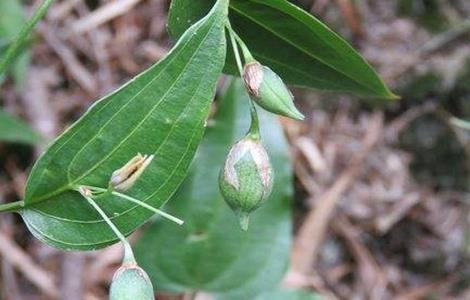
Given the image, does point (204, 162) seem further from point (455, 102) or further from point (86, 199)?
point (455, 102)

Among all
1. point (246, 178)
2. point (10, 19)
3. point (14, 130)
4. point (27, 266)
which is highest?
point (10, 19)

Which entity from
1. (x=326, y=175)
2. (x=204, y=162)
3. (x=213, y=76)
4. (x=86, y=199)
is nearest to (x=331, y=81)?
(x=213, y=76)

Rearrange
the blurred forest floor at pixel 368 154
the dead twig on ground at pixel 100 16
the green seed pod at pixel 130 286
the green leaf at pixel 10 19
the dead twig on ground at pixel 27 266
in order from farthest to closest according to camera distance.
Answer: the dead twig on ground at pixel 100 16, the blurred forest floor at pixel 368 154, the dead twig on ground at pixel 27 266, the green leaf at pixel 10 19, the green seed pod at pixel 130 286

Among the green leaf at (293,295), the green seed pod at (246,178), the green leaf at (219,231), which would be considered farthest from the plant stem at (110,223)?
the green leaf at (293,295)

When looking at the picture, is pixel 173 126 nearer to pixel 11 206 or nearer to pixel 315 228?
pixel 11 206

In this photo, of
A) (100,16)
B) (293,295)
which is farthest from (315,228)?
(100,16)

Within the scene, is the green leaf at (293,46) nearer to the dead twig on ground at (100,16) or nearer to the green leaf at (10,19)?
the green leaf at (10,19)

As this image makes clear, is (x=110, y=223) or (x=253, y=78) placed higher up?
(x=253, y=78)
